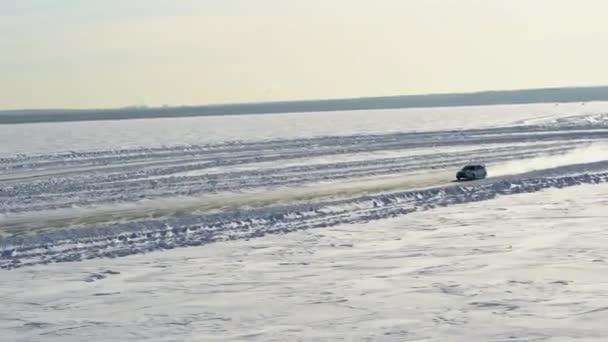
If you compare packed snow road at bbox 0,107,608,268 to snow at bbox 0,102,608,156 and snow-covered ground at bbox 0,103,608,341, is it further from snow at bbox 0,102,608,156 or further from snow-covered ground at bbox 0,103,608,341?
snow at bbox 0,102,608,156

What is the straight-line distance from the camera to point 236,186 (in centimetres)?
3834

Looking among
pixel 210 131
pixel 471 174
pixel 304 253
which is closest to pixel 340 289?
pixel 304 253

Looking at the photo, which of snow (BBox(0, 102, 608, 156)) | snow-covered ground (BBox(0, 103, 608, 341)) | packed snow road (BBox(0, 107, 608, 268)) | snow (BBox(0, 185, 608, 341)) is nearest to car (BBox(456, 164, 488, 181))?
snow-covered ground (BBox(0, 103, 608, 341))

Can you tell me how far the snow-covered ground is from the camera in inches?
581

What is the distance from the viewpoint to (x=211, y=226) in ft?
87.8

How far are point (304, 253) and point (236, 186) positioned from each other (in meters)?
16.9

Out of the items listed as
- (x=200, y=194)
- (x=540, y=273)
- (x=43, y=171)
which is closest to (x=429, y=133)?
(x=43, y=171)

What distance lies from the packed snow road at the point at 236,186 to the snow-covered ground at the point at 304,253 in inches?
4.7

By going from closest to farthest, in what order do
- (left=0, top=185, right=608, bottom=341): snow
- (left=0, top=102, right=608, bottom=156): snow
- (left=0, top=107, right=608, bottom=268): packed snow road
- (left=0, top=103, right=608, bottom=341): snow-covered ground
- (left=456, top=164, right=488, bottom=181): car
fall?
(left=0, top=185, right=608, bottom=341): snow < (left=0, top=103, right=608, bottom=341): snow-covered ground < (left=0, top=107, right=608, bottom=268): packed snow road < (left=456, top=164, right=488, bottom=181): car < (left=0, top=102, right=608, bottom=156): snow

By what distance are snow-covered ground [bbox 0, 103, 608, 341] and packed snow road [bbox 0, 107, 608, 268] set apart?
121mm

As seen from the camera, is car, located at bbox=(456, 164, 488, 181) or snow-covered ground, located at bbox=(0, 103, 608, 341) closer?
snow-covered ground, located at bbox=(0, 103, 608, 341)

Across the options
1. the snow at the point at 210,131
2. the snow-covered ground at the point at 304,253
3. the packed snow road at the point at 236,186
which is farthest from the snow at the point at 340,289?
the snow at the point at 210,131

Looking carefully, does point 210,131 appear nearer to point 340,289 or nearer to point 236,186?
point 236,186

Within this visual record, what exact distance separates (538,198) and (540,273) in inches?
578
